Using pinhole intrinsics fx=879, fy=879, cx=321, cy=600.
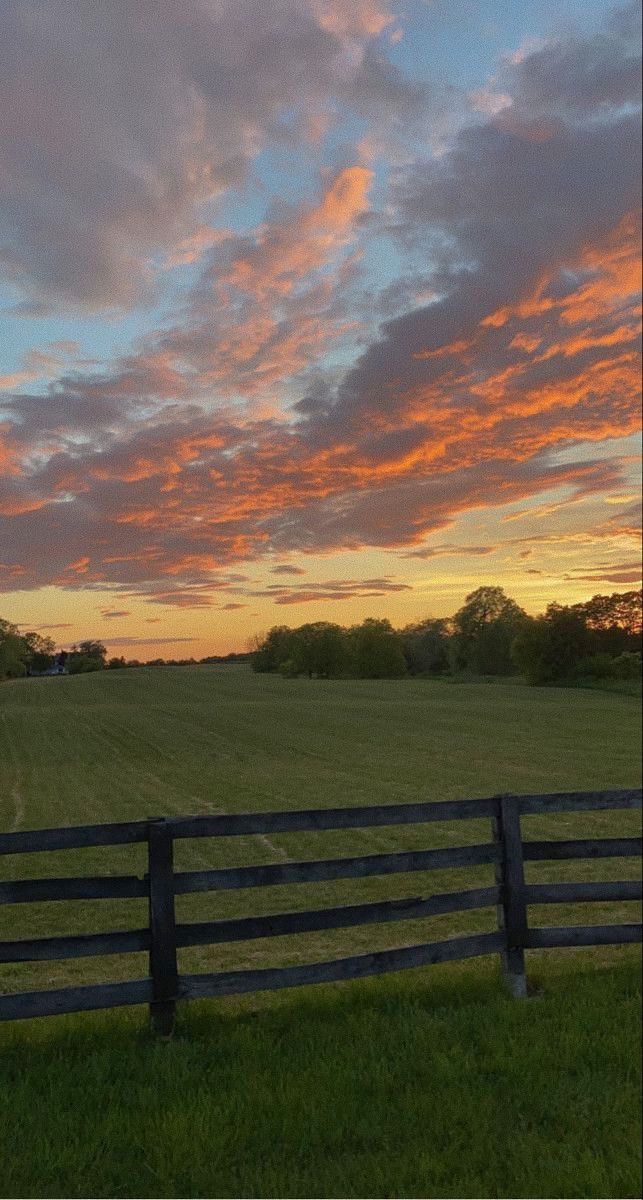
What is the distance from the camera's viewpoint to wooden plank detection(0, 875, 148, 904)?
18.0ft

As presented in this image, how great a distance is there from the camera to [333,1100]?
4863 millimetres

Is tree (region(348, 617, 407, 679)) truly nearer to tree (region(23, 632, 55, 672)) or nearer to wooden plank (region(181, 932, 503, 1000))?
wooden plank (region(181, 932, 503, 1000))

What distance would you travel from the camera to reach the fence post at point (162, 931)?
5.89 m

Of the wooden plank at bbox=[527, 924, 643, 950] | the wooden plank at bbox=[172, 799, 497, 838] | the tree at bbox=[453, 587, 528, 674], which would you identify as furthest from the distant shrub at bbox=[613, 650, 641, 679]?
the wooden plank at bbox=[172, 799, 497, 838]

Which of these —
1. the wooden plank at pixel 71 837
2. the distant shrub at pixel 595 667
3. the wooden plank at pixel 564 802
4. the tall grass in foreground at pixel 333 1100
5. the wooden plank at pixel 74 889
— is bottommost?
the tall grass in foreground at pixel 333 1100

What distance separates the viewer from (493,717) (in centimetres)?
1247

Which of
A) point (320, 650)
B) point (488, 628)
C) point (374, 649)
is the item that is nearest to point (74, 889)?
point (320, 650)

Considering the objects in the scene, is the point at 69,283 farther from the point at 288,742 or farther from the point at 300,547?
the point at 288,742

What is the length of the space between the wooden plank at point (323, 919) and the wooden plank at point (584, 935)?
488mm

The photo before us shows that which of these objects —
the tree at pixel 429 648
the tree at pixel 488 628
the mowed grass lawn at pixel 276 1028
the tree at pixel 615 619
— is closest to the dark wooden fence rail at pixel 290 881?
the mowed grass lawn at pixel 276 1028

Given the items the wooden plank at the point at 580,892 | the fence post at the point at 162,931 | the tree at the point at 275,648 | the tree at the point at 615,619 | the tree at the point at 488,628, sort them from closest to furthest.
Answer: the fence post at the point at 162,931 < the wooden plank at the point at 580,892 < the tree at the point at 275,648 < the tree at the point at 488,628 < the tree at the point at 615,619

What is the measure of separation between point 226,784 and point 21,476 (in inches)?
115

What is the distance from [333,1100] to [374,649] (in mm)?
4418

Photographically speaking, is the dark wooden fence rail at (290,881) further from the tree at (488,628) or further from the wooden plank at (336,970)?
the tree at (488,628)
